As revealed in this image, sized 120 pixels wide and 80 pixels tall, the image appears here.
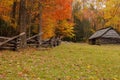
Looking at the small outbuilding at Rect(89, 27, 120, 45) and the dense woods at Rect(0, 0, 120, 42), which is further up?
the dense woods at Rect(0, 0, 120, 42)

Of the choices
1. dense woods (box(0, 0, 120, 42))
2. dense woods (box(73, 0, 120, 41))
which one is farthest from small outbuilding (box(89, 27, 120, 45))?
dense woods (box(73, 0, 120, 41))

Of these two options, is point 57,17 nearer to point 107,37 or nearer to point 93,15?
point 107,37

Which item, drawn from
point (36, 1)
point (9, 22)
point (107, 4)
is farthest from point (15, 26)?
point (107, 4)

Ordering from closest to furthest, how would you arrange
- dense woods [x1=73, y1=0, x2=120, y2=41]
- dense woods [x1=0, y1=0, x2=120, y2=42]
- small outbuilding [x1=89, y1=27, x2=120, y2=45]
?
dense woods [x1=0, y1=0, x2=120, y2=42]
small outbuilding [x1=89, y1=27, x2=120, y2=45]
dense woods [x1=73, y1=0, x2=120, y2=41]

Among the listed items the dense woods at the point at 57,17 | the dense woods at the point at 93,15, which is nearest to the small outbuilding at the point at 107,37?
the dense woods at the point at 57,17

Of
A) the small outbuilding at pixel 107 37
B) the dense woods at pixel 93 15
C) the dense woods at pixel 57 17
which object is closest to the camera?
the dense woods at pixel 57 17

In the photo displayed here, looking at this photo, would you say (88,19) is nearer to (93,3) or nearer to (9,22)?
(93,3)

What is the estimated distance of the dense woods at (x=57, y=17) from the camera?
28578mm

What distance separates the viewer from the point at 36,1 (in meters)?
27.9

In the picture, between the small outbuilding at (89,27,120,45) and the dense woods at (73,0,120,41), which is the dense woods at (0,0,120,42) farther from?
the small outbuilding at (89,27,120,45)

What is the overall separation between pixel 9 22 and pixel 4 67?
61.0ft

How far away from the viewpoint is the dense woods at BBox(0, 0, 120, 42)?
28.6 meters

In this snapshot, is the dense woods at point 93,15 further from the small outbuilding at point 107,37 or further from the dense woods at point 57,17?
the small outbuilding at point 107,37

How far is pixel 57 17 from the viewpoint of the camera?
35625 millimetres
